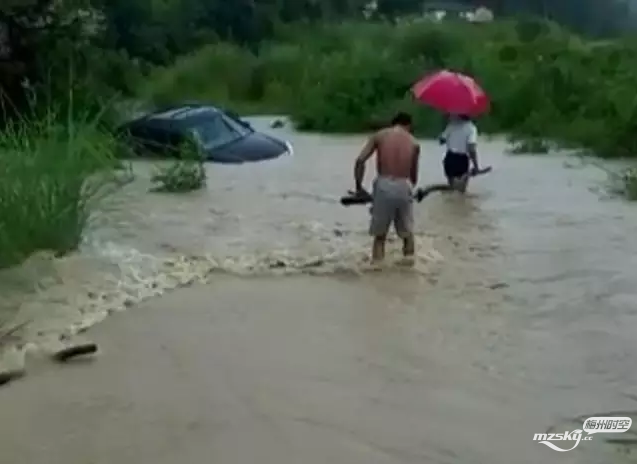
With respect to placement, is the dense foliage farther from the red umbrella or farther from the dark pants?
the red umbrella

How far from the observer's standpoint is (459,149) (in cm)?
1448

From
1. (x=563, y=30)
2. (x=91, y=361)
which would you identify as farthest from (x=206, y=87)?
(x=91, y=361)

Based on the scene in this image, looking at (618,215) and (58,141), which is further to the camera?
(618,215)

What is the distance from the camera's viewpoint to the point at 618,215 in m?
13.1

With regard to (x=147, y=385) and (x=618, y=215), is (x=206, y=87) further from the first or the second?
(x=147, y=385)

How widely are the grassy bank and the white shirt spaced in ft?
19.1

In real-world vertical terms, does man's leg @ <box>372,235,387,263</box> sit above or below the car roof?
above

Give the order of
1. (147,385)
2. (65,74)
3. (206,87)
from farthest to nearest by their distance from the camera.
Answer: (206,87) < (65,74) < (147,385)

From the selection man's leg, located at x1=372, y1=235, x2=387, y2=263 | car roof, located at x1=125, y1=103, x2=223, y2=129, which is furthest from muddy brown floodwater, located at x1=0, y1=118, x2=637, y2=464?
car roof, located at x1=125, y1=103, x2=223, y2=129

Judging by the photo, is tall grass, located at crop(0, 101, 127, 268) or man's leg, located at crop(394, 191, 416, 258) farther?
man's leg, located at crop(394, 191, 416, 258)

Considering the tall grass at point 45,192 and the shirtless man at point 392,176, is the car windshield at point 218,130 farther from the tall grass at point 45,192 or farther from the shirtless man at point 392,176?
the shirtless man at point 392,176

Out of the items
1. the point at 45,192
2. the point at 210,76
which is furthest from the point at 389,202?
the point at 210,76

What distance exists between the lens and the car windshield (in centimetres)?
1945

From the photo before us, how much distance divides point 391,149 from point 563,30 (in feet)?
90.1
